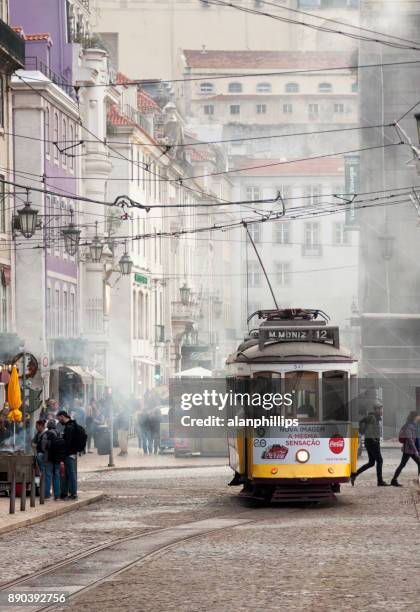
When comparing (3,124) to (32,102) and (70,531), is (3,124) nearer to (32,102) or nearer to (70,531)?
(32,102)

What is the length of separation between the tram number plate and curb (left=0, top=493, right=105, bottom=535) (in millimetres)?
4145

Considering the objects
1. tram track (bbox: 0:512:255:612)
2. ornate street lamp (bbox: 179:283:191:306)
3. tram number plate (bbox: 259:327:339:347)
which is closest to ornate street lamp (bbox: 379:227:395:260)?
ornate street lamp (bbox: 179:283:191:306)

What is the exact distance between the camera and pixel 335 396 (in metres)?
27.3

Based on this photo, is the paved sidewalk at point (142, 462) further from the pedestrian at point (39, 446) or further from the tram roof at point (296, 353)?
the tram roof at point (296, 353)

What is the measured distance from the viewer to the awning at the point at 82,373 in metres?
57.4

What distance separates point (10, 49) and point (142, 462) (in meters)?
12.6

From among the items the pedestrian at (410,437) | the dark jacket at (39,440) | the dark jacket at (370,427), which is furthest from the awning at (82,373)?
the dark jacket at (39,440)

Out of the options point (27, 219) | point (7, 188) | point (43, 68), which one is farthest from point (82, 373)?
point (27, 219)

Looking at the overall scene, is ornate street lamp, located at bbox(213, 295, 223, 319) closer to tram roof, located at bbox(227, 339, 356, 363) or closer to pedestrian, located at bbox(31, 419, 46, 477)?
pedestrian, located at bbox(31, 419, 46, 477)

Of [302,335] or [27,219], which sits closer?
[302,335]

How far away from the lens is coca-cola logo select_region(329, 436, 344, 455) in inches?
1061

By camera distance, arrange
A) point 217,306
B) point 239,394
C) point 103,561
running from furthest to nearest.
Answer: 1. point 217,306
2. point 239,394
3. point 103,561

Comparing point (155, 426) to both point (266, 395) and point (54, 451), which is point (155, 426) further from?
point (266, 395)

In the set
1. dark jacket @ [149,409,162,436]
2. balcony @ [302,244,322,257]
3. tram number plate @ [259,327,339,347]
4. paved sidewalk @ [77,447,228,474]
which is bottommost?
paved sidewalk @ [77,447,228,474]
